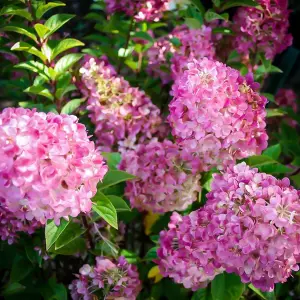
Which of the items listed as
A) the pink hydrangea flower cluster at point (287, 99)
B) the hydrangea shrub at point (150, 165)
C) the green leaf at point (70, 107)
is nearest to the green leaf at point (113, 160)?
the hydrangea shrub at point (150, 165)

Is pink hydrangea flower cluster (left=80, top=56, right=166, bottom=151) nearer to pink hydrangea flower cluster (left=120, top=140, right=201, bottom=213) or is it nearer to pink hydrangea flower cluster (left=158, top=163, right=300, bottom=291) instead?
pink hydrangea flower cluster (left=120, top=140, right=201, bottom=213)

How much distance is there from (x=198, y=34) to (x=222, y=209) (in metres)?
0.69

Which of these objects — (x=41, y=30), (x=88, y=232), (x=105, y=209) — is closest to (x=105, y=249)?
(x=88, y=232)

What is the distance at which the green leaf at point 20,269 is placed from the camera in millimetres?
1345

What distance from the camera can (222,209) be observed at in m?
0.98

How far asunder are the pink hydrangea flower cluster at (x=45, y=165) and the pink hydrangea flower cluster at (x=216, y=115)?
0.24 metres

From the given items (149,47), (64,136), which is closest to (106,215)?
(64,136)

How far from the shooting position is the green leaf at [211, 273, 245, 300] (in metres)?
1.13

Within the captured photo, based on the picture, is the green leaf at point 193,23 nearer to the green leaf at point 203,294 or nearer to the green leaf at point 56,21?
the green leaf at point 56,21

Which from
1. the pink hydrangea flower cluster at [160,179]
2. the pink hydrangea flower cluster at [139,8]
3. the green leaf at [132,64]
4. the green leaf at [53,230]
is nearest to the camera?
the green leaf at [53,230]

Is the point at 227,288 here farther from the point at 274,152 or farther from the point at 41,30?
the point at 41,30

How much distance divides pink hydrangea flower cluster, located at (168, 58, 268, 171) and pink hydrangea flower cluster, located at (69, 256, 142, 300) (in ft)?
1.00

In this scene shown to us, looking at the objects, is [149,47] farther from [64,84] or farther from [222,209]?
[222,209]

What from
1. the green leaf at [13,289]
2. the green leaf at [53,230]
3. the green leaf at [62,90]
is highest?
the green leaf at [53,230]
